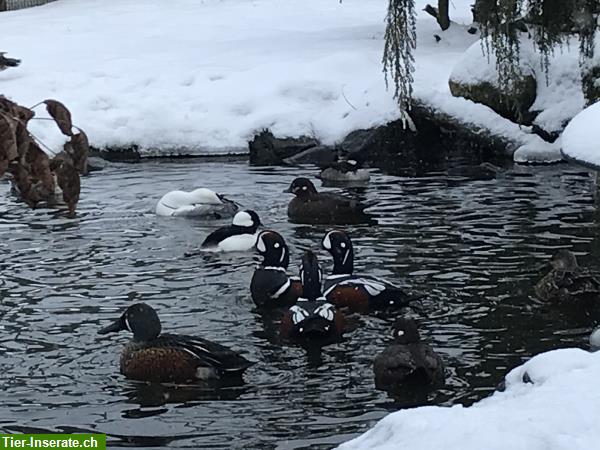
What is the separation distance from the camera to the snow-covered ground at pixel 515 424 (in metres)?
4.73

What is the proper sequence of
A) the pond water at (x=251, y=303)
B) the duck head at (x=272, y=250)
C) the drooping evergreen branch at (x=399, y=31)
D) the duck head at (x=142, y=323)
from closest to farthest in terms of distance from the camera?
the pond water at (x=251, y=303) → the duck head at (x=142, y=323) → the duck head at (x=272, y=250) → the drooping evergreen branch at (x=399, y=31)

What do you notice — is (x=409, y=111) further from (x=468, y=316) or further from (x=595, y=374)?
(x=595, y=374)

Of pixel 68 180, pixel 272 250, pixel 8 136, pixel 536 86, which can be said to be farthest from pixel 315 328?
pixel 536 86

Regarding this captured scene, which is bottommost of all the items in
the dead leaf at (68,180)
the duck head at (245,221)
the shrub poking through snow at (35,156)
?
the duck head at (245,221)

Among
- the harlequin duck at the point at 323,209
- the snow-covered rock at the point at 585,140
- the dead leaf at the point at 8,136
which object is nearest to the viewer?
the dead leaf at the point at 8,136

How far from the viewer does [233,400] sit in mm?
8039

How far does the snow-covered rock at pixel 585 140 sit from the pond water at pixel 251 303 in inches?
74.4

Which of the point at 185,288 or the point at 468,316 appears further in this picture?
the point at 185,288

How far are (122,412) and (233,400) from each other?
0.75 m

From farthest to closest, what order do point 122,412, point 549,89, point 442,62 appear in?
1. point 442,62
2. point 549,89
3. point 122,412

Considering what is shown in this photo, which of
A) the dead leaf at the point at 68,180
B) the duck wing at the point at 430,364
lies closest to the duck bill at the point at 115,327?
the duck wing at the point at 430,364

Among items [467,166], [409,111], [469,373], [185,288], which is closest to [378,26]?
[409,111]

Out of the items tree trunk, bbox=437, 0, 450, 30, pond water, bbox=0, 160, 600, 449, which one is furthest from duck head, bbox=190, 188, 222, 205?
tree trunk, bbox=437, 0, 450, 30

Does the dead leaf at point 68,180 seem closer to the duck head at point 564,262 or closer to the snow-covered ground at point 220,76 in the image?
the duck head at point 564,262
